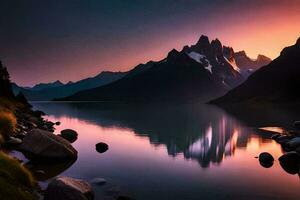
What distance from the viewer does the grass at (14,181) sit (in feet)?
40.4

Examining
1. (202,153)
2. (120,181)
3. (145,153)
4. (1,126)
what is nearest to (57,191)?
(120,181)

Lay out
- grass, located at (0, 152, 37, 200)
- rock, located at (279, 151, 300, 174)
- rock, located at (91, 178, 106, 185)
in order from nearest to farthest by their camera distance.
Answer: grass, located at (0, 152, 37, 200) → rock, located at (91, 178, 106, 185) → rock, located at (279, 151, 300, 174)

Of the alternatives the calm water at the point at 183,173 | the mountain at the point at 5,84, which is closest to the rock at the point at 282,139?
the calm water at the point at 183,173

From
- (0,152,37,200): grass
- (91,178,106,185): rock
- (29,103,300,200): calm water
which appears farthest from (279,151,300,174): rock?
(0,152,37,200): grass

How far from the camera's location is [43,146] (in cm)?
2828

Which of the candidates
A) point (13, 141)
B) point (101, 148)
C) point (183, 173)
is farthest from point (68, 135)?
point (183, 173)

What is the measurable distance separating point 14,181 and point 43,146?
14000mm

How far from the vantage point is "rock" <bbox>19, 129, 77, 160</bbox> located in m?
28.2

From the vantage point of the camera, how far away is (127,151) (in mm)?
40125

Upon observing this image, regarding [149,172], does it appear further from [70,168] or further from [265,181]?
[265,181]

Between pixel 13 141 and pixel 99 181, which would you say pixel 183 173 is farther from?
pixel 13 141

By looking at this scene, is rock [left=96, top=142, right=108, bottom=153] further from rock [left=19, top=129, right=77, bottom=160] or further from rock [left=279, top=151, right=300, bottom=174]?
rock [left=279, top=151, right=300, bottom=174]

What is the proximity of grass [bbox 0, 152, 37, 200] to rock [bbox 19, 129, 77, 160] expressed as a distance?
11.6m

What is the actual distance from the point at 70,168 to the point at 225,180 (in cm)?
1269
